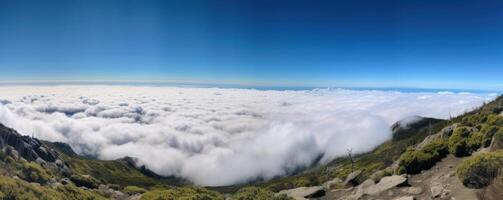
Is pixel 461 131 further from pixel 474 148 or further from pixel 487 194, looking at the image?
pixel 487 194

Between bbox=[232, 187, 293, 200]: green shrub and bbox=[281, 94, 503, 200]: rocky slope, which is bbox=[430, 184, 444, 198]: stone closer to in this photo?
bbox=[281, 94, 503, 200]: rocky slope

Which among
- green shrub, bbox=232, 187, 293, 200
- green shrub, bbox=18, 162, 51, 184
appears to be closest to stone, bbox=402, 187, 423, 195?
green shrub, bbox=232, 187, 293, 200

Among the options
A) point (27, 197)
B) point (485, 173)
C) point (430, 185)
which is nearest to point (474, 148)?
point (430, 185)

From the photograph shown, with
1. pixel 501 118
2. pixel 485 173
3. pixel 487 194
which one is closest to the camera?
pixel 487 194

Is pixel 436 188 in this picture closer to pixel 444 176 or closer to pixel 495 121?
pixel 444 176

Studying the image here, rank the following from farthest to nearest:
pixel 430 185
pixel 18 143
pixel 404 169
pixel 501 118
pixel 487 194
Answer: pixel 18 143 → pixel 501 118 → pixel 404 169 → pixel 430 185 → pixel 487 194

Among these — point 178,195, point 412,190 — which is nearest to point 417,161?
point 412,190

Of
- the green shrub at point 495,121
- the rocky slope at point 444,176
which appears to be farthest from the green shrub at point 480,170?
the green shrub at point 495,121
